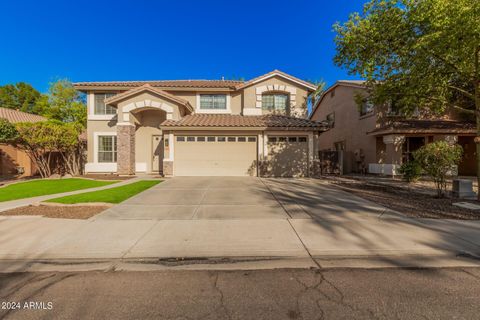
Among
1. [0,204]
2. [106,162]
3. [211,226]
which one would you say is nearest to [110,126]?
[106,162]

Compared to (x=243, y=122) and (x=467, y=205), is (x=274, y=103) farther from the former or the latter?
(x=467, y=205)

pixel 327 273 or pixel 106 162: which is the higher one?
pixel 106 162

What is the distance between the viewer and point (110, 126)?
52.1 ft

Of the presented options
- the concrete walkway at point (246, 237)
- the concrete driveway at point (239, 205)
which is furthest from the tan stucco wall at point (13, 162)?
the concrete walkway at point (246, 237)

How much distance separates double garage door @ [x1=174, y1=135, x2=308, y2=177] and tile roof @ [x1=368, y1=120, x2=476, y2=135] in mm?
5508

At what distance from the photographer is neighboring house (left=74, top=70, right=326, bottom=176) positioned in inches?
551

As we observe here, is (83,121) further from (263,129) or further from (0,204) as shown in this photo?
(263,129)

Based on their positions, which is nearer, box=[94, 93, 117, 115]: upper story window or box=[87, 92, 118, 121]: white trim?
box=[87, 92, 118, 121]: white trim

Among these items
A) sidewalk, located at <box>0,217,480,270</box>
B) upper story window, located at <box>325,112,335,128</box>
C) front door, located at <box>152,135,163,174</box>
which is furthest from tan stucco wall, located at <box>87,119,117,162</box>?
upper story window, located at <box>325,112,335,128</box>

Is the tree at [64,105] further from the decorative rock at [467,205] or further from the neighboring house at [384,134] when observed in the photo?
the decorative rock at [467,205]

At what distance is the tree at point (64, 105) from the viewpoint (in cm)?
2288

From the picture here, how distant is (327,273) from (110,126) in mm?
16996

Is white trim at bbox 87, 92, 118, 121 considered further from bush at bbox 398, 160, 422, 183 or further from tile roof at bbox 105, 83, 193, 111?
bush at bbox 398, 160, 422, 183

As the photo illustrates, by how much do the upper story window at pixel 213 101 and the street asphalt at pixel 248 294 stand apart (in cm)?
1458
